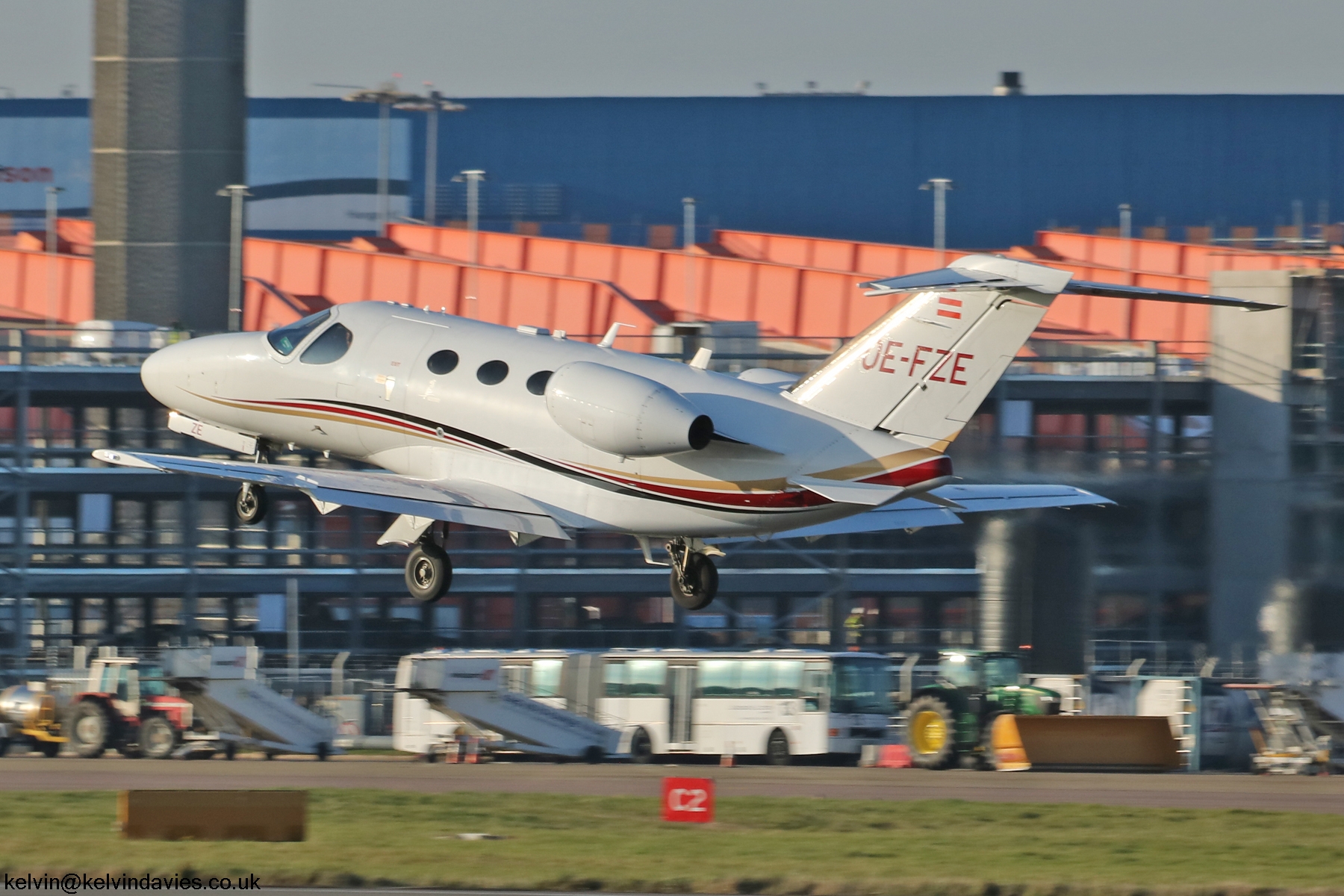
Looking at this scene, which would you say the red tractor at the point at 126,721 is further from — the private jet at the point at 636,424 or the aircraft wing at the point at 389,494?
the aircraft wing at the point at 389,494

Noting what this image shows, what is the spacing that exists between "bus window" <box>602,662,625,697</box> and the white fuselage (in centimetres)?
1322

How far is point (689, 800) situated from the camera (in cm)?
2581

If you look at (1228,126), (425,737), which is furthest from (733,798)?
(1228,126)

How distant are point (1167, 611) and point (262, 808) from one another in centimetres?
3534

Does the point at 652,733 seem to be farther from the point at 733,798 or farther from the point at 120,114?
the point at 120,114

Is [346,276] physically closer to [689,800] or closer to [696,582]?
[696,582]

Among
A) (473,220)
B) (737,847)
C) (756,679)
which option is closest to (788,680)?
(756,679)

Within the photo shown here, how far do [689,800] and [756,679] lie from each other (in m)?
16.1

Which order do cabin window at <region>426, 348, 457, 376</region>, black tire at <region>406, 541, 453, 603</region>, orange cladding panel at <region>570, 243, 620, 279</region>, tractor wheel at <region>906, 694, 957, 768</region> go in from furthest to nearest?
1. orange cladding panel at <region>570, 243, 620, 279</region>
2. tractor wheel at <region>906, 694, 957, 768</region>
3. black tire at <region>406, 541, 453, 603</region>
4. cabin window at <region>426, 348, 457, 376</region>

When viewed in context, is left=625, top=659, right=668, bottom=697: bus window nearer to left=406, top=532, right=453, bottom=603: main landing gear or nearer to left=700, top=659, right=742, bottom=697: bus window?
left=700, top=659, right=742, bottom=697: bus window

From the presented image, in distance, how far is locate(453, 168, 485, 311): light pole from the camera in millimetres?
65000

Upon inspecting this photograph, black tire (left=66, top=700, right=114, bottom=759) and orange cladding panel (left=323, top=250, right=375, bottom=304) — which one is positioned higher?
orange cladding panel (left=323, top=250, right=375, bottom=304)

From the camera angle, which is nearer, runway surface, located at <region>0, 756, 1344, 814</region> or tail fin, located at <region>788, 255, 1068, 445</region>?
tail fin, located at <region>788, 255, 1068, 445</region>

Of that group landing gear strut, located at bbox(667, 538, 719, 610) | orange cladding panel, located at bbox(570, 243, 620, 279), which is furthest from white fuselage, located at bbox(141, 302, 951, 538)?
orange cladding panel, located at bbox(570, 243, 620, 279)
